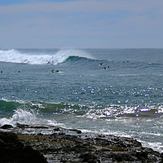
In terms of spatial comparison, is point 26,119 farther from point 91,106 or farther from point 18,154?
point 18,154

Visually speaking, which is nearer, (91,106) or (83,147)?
(83,147)

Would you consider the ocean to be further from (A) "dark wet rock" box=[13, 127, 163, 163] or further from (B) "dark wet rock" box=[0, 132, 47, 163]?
(B) "dark wet rock" box=[0, 132, 47, 163]

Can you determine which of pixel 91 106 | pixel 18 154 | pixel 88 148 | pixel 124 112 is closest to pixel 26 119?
pixel 124 112

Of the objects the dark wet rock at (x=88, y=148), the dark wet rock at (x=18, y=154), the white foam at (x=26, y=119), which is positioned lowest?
the white foam at (x=26, y=119)

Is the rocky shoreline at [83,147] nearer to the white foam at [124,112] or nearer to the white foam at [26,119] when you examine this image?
the white foam at [26,119]

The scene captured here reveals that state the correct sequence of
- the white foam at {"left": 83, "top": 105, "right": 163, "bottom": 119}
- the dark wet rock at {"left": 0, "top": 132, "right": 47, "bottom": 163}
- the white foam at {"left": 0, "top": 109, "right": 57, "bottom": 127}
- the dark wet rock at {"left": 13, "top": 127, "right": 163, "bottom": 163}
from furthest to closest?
1. the white foam at {"left": 83, "top": 105, "right": 163, "bottom": 119}
2. the white foam at {"left": 0, "top": 109, "right": 57, "bottom": 127}
3. the dark wet rock at {"left": 13, "top": 127, "right": 163, "bottom": 163}
4. the dark wet rock at {"left": 0, "top": 132, "right": 47, "bottom": 163}

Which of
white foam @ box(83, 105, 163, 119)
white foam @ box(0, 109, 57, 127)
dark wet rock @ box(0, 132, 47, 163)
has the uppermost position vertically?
dark wet rock @ box(0, 132, 47, 163)

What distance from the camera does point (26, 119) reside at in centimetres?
4306

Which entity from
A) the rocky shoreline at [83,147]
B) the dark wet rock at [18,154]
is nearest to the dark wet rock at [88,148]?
the rocky shoreline at [83,147]

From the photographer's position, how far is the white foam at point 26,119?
130ft

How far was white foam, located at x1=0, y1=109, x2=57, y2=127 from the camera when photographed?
3962cm

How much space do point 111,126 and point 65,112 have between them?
9342mm

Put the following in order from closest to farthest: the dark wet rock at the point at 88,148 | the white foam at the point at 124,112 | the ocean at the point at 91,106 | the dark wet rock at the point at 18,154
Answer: the dark wet rock at the point at 18,154
the dark wet rock at the point at 88,148
the ocean at the point at 91,106
the white foam at the point at 124,112

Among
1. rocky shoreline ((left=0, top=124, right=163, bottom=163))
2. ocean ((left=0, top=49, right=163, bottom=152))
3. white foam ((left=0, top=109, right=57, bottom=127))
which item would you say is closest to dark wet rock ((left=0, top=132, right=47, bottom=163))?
rocky shoreline ((left=0, top=124, right=163, bottom=163))
